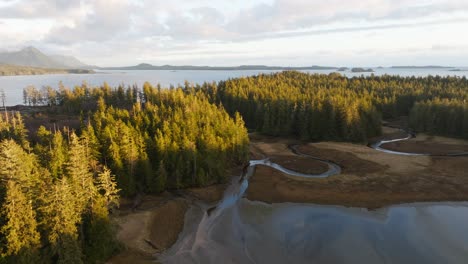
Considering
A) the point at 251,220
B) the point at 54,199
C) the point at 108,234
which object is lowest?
the point at 251,220

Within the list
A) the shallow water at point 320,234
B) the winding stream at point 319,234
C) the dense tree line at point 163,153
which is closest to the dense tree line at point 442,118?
the winding stream at point 319,234

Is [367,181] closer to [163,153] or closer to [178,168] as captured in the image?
[178,168]

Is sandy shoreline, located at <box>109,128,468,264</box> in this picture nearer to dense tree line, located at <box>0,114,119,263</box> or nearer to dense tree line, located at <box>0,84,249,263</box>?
dense tree line, located at <box>0,84,249,263</box>

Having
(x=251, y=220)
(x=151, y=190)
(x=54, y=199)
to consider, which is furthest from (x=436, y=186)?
(x=54, y=199)

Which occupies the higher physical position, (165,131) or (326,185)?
(165,131)

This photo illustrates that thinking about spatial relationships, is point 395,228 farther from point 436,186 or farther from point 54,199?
point 54,199
